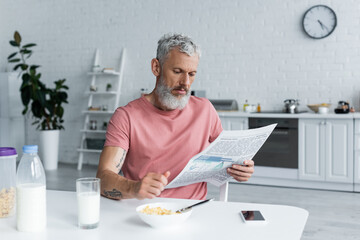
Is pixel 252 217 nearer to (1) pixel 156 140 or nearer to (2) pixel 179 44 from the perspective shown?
(1) pixel 156 140

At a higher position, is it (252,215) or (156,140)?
(156,140)

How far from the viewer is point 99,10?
Result: 237 inches

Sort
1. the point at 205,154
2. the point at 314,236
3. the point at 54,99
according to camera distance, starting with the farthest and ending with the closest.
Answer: the point at 54,99 < the point at 314,236 < the point at 205,154

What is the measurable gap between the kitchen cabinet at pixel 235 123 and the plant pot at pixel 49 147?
2591 millimetres

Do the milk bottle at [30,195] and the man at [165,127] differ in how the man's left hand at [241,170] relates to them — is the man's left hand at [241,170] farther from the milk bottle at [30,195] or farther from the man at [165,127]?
the milk bottle at [30,195]

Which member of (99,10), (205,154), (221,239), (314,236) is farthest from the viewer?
(99,10)

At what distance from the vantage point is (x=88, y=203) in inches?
40.9

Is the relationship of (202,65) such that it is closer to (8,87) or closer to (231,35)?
(231,35)

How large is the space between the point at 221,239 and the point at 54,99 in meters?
5.11

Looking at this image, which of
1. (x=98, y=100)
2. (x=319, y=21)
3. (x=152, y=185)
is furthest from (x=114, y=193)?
Result: (x=98, y=100)

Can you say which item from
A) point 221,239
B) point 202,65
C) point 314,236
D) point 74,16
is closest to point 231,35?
point 202,65

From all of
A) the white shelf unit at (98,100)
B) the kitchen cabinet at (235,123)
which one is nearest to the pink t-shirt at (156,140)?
the kitchen cabinet at (235,123)

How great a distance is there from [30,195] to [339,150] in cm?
384

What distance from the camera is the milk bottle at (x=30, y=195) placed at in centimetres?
102
